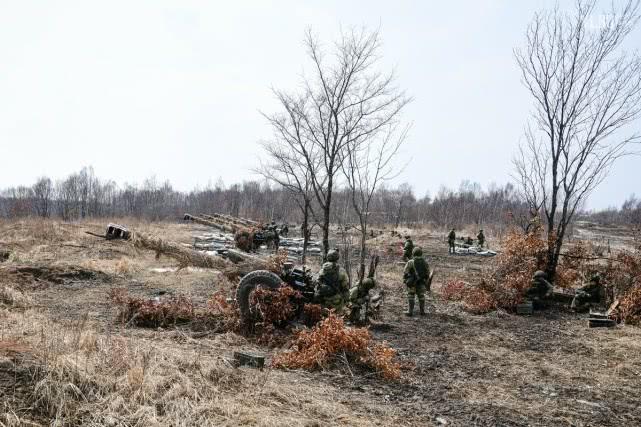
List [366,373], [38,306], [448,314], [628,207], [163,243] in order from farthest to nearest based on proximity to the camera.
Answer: [628,207]
[163,243]
[448,314]
[38,306]
[366,373]

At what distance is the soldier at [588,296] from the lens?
12.2m

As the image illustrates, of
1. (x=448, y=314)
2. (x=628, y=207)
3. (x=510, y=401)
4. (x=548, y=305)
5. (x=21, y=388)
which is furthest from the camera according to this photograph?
(x=628, y=207)

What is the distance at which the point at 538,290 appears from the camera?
41.7 feet

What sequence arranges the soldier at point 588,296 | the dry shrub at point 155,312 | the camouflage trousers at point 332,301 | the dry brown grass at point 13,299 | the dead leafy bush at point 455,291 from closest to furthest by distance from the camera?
the dry shrub at point 155,312 < the camouflage trousers at point 332,301 < the dry brown grass at point 13,299 < the soldier at point 588,296 < the dead leafy bush at point 455,291

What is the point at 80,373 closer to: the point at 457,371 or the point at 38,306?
the point at 457,371

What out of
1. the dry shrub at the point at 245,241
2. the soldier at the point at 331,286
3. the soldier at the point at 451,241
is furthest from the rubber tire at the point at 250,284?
the soldier at the point at 451,241

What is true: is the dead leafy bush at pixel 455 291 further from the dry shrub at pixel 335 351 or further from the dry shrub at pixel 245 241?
the dry shrub at pixel 245 241

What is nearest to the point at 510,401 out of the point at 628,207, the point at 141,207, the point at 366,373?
the point at 366,373

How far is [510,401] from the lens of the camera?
18.8 ft

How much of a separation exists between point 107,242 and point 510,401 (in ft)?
63.5

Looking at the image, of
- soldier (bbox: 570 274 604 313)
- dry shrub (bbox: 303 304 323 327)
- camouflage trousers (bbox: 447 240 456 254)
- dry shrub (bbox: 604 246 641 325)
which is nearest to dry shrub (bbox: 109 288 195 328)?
dry shrub (bbox: 303 304 323 327)

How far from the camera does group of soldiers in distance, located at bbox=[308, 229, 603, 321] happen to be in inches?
363

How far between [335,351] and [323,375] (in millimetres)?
598

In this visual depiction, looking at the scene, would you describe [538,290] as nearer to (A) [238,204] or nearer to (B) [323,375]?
(B) [323,375]
